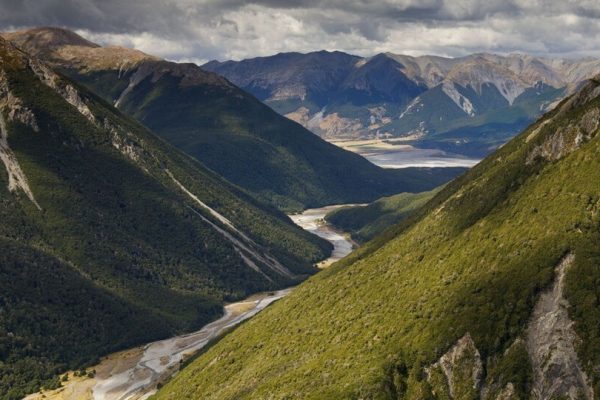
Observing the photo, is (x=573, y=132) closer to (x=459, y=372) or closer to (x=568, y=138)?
(x=568, y=138)

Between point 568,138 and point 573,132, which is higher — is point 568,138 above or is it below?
below

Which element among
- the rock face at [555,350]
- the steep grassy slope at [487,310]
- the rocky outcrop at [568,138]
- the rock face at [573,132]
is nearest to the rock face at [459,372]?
the steep grassy slope at [487,310]

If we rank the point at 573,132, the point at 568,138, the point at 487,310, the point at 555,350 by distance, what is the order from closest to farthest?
the point at 555,350 → the point at 487,310 → the point at 573,132 → the point at 568,138

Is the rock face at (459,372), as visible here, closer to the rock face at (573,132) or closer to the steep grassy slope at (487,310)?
the steep grassy slope at (487,310)

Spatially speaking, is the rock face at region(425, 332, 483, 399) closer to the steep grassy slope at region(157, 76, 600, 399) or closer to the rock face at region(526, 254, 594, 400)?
the steep grassy slope at region(157, 76, 600, 399)

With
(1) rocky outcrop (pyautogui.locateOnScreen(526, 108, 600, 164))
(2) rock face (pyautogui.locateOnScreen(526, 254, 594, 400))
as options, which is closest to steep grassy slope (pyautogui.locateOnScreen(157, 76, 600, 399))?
(2) rock face (pyautogui.locateOnScreen(526, 254, 594, 400))

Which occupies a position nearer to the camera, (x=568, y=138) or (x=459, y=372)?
(x=459, y=372)

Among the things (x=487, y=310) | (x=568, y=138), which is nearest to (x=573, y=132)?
(x=568, y=138)
